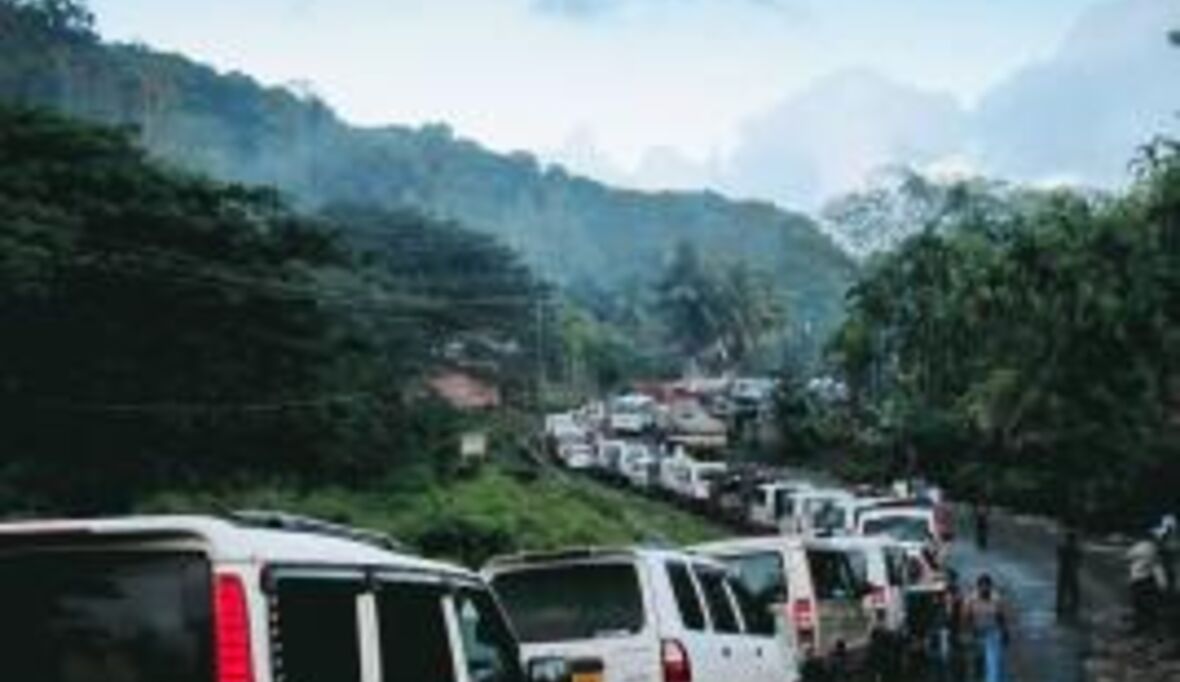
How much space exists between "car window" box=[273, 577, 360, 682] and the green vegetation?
3123cm

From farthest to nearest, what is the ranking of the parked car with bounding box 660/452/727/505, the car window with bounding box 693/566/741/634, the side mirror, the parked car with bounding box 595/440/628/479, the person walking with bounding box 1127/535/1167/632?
→ the parked car with bounding box 595/440/628/479, the parked car with bounding box 660/452/727/505, the person walking with bounding box 1127/535/1167/632, the car window with bounding box 693/566/741/634, the side mirror

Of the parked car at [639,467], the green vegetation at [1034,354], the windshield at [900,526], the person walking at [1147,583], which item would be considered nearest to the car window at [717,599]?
the person walking at [1147,583]

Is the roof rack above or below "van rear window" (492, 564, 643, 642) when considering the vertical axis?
above

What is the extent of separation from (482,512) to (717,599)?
143 feet

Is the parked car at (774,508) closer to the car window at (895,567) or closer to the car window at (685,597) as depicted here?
the car window at (895,567)

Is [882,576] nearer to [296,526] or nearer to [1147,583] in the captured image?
[1147,583]

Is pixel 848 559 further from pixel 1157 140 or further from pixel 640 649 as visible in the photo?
pixel 1157 140

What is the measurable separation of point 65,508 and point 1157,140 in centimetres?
2302

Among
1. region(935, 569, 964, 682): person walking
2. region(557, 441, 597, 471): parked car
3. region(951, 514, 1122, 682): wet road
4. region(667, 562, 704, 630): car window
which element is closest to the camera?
region(667, 562, 704, 630): car window

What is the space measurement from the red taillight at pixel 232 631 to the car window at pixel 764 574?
1616 cm

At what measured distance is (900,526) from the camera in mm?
42500

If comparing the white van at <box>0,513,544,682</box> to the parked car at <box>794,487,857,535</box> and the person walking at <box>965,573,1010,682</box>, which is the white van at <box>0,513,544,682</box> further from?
the parked car at <box>794,487,857,535</box>

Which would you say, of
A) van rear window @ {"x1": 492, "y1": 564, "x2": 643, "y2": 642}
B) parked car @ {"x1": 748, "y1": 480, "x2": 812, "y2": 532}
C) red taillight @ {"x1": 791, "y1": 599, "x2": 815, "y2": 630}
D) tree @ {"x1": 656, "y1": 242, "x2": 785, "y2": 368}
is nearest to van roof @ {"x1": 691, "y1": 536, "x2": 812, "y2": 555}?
red taillight @ {"x1": 791, "y1": 599, "x2": 815, "y2": 630}

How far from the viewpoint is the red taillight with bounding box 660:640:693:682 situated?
49.3 ft
